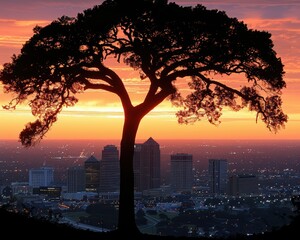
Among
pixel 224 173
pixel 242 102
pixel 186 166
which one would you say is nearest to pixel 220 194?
pixel 224 173

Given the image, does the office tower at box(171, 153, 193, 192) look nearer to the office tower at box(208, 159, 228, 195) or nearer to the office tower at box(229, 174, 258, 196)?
the office tower at box(208, 159, 228, 195)

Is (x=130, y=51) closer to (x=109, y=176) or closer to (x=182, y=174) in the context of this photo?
(x=109, y=176)

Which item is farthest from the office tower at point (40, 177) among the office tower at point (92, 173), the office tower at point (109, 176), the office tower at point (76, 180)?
the office tower at point (109, 176)

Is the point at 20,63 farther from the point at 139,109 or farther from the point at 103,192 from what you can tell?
the point at 103,192

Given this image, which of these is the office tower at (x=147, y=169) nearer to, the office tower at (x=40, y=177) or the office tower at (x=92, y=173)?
the office tower at (x=92, y=173)

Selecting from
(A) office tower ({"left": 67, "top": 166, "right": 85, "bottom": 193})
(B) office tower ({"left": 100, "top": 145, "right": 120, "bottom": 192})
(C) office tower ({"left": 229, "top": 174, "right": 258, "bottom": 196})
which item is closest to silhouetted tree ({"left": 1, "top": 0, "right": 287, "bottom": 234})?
(C) office tower ({"left": 229, "top": 174, "right": 258, "bottom": 196})

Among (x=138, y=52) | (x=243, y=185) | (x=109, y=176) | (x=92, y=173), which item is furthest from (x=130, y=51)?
(x=92, y=173)
